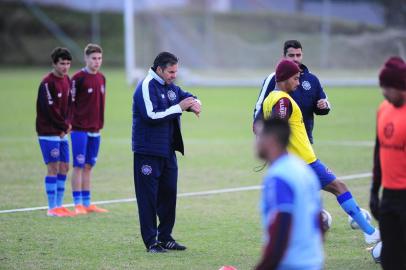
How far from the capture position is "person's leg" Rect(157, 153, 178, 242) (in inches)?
→ 367

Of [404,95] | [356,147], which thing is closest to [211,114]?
[356,147]

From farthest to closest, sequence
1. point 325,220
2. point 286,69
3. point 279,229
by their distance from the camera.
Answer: point 286,69, point 325,220, point 279,229

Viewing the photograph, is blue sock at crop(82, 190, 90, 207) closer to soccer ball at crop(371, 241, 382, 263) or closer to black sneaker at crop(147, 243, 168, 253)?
black sneaker at crop(147, 243, 168, 253)

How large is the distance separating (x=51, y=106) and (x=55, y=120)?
0.21 meters

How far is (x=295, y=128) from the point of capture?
340 inches

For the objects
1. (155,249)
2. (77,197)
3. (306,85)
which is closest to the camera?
(155,249)

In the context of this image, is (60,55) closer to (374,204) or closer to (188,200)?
(188,200)

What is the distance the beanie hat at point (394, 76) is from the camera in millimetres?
6488

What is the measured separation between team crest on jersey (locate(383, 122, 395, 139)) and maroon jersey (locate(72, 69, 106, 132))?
620 centimetres

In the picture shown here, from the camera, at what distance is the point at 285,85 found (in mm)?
8430

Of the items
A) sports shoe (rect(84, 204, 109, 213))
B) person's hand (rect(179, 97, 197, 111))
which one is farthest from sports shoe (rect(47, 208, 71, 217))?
person's hand (rect(179, 97, 197, 111))

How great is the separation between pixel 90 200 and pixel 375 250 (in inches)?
213

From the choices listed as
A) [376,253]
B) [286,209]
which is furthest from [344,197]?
[286,209]

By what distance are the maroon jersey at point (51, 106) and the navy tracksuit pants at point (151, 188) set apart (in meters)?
2.62
